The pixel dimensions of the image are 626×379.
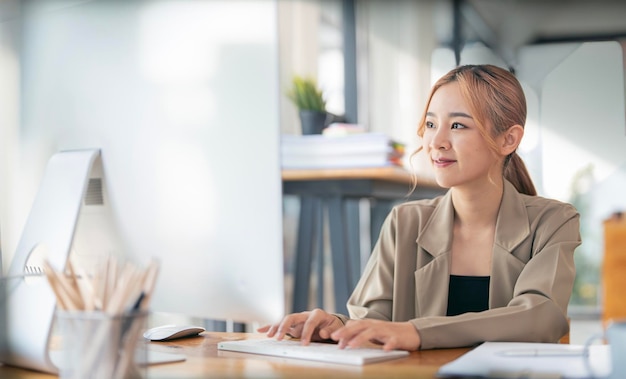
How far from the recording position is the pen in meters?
0.94

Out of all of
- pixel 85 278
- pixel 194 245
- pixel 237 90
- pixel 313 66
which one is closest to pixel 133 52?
pixel 237 90

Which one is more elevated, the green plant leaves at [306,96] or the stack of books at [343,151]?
the green plant leaves at [306,96]

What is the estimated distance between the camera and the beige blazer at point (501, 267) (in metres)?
1.19

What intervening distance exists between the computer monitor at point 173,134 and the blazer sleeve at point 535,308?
25cm

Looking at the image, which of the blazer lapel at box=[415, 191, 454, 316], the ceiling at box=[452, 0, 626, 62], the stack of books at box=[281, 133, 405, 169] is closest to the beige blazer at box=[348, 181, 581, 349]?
the blazer lapel at box=[415, 191, 454, 316]

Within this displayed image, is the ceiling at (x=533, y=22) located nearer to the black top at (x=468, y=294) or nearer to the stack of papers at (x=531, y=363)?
the black top at (x=468, y=294)

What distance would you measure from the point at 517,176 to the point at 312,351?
77cm

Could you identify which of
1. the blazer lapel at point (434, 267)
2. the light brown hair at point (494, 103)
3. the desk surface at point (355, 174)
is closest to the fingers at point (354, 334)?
the blazer lapel at point (434, 267)

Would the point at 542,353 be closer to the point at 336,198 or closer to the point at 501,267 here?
the point at 501,267

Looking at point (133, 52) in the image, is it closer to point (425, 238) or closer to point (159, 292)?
point (159, 292)

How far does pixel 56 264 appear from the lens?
97 centimetres

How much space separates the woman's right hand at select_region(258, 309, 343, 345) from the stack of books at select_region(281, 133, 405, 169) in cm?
82

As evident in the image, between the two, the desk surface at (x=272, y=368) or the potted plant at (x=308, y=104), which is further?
the potted plant at (x=308, y=104)

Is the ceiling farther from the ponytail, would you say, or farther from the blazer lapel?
the blazer lapel
